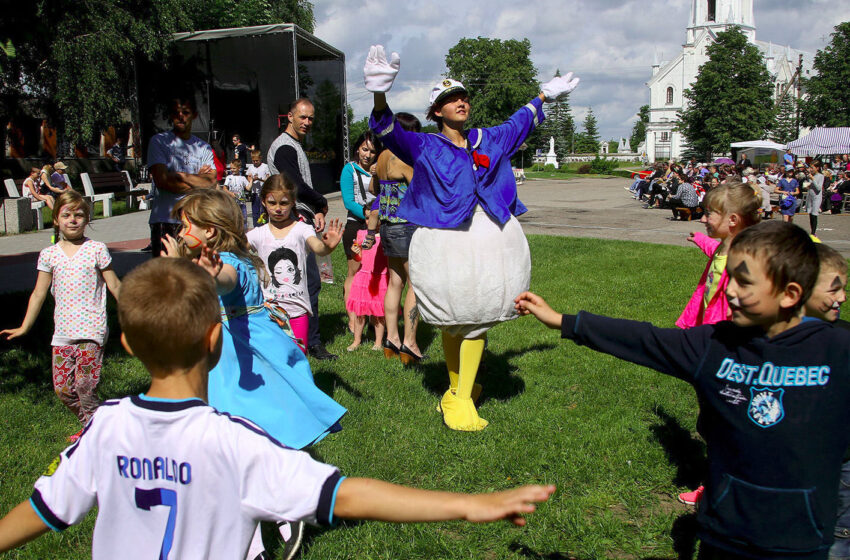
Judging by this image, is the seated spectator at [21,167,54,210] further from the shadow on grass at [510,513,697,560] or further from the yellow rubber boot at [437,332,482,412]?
the shadow on grass at [510,513,697,560]

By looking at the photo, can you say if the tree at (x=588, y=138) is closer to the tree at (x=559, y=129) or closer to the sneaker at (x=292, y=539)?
the tree at (x=559, y=129)

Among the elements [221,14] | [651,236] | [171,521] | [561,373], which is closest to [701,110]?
[221,14]

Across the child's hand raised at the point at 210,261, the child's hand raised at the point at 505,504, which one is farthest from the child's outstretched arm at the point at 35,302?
the child's hand raised at the point at 505,504

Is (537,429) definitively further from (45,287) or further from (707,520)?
(45,287)

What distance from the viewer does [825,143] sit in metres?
28.6

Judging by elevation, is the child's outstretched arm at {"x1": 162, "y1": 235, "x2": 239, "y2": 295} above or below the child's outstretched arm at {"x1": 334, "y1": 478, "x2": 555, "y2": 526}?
above

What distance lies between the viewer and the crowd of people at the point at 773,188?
17.5 metres

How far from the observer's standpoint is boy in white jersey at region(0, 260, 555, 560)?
1.68 metres

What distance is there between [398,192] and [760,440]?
13.5ft

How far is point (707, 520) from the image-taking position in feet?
7.32

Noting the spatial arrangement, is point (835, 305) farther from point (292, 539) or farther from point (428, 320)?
point (292, 539)

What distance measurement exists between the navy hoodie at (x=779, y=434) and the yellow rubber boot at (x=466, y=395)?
7.71 feet

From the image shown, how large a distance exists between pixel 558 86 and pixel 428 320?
6.66 feet

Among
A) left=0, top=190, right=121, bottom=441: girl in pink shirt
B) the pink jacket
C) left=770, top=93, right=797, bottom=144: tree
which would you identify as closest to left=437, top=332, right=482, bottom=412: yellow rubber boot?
the pink jacket
